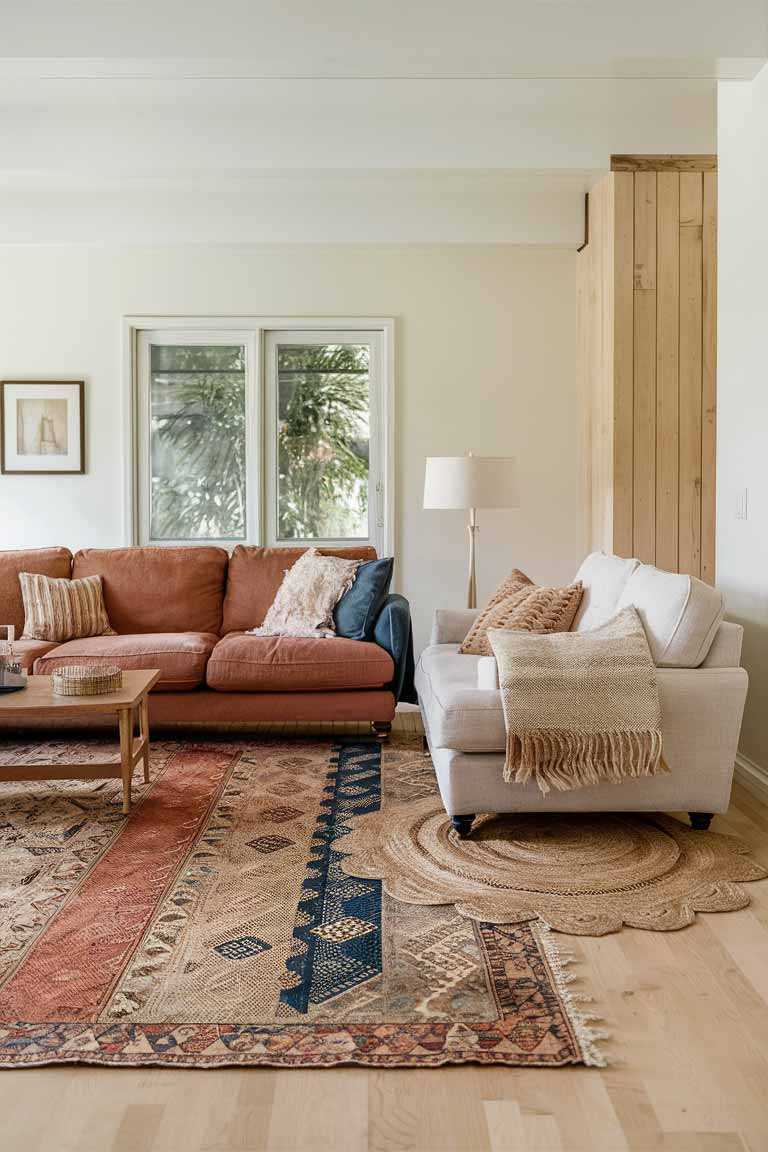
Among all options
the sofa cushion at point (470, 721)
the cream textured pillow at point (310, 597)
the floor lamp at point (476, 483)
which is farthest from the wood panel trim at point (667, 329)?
the sofa cushion at point (470, 721)

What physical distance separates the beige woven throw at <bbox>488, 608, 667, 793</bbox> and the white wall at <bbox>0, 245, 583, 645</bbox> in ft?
9.59

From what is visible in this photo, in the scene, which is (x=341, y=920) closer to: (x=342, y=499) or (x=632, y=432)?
(x=632, y=432)

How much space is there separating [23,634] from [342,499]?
6.64 feet

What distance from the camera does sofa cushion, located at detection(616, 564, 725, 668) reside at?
124 inches

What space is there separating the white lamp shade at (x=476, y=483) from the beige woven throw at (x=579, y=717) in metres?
1.88

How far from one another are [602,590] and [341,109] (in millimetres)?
2675

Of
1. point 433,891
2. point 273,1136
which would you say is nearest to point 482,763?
point 433,891

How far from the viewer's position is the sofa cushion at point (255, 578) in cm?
522

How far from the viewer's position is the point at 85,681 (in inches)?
138

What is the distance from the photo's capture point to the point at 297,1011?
2033mm

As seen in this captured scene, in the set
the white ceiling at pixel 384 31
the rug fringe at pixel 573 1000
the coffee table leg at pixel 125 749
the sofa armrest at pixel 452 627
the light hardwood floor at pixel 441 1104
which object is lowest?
the light hardwood floor at pixel 441 1104

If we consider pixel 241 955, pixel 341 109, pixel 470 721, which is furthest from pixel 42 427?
pixel 241 955

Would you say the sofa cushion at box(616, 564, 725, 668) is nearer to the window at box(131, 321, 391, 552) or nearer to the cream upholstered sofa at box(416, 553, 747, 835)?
the cream upholstered sofa at box(416, 553, 747, 835)

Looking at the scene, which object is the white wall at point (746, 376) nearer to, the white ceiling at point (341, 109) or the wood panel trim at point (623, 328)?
the white ceiling at point (341, 109)
